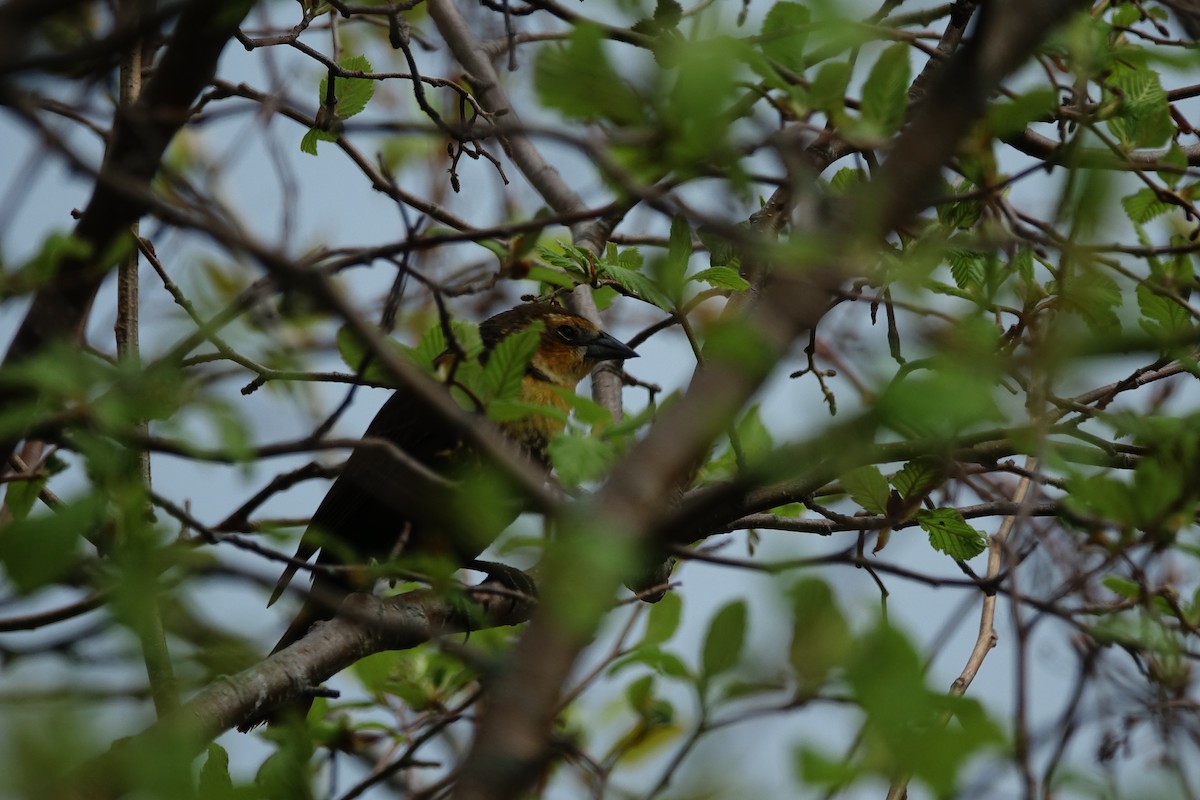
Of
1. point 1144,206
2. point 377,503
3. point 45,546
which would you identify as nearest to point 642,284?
point 45,546

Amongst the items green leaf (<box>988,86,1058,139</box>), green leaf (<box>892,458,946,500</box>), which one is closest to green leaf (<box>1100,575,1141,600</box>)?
green leaf (<box>892,458,946,500</box>)

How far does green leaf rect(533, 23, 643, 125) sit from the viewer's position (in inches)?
62.9

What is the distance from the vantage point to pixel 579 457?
6.46 ft

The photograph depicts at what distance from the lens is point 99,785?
5.34 feet

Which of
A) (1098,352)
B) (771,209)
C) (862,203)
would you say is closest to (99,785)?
(862,203)

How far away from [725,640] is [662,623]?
1.23 metres

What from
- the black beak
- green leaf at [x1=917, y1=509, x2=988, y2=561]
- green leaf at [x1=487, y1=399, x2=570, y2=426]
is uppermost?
the black beak

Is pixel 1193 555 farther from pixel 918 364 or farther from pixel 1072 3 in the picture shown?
pixel 1072 3

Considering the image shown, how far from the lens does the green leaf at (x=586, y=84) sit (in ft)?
5.24

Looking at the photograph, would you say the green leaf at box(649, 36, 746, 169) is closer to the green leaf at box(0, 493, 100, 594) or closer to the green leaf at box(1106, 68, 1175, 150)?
the green leaf at box(0, 493, 100, 594)

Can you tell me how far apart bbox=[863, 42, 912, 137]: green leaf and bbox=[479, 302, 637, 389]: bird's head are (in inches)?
128

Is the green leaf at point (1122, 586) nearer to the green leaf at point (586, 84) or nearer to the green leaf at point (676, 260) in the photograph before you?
the green leaf at point (676, 260)

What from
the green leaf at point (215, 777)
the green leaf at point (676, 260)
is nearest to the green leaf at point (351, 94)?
the green leaf at point (676, 260)

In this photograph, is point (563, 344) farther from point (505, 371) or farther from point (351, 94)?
point (505, 371)
